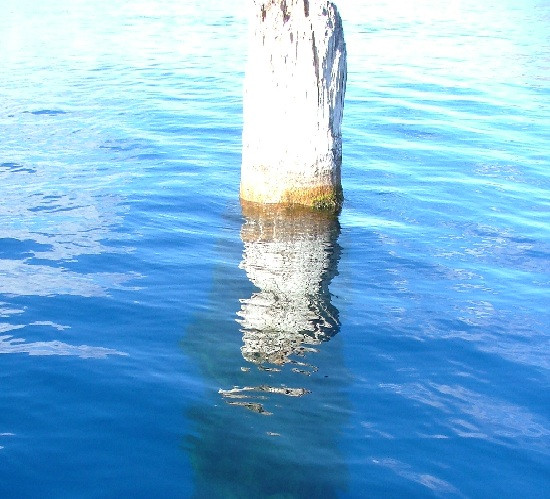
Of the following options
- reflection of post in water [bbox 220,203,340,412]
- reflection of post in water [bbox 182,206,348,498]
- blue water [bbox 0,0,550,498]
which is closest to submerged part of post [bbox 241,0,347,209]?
reflection of post in water [bbox 220,203,340,412]

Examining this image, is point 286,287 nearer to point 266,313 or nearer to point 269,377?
point 266,313

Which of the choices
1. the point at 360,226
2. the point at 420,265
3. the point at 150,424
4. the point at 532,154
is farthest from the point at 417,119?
the point at 150,424

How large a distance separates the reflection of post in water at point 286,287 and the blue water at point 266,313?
0.08 ft

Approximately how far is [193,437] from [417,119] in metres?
11.0

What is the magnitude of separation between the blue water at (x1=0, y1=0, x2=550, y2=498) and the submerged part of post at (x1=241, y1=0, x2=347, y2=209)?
0.40 meters

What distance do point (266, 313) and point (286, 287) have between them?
612 mm

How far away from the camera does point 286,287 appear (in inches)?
285

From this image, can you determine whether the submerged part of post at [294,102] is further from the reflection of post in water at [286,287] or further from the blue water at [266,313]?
the blue water at [266,313]

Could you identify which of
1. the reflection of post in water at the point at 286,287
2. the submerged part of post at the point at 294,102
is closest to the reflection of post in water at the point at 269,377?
the reflection of post in water at the point at 286,287

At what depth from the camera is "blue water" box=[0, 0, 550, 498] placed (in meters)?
4.91

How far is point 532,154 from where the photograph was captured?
12.6 metres

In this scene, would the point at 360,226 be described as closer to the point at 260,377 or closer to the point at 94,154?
the point at 260,377

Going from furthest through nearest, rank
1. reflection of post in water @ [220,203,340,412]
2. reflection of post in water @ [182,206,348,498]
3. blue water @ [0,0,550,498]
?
reflection of post in water @ [220,203,340,412] → blue water @ [0,0,550,498] → reflection of post in water @ [182,206,348,498]

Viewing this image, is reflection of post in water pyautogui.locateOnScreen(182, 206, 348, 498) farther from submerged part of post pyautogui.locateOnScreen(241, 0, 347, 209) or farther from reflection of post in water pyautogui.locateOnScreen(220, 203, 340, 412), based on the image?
submerged part of post pyautogui.locateOnScreen(241, 0, 347, 209)
